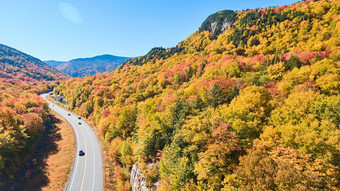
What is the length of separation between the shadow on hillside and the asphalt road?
7899 mm

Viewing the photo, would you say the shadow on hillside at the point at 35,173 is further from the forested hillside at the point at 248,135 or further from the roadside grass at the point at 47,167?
the forested hillside at the point at 248,135

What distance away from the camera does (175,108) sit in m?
37.5

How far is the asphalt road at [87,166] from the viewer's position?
1497 inches

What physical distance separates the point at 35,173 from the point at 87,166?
1659 centimetres

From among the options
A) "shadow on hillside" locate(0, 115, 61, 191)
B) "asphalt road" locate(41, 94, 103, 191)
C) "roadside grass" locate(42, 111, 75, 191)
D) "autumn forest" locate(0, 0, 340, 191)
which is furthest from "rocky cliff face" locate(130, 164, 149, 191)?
"shadow on hillside" locate(0, 115, 61, 191)

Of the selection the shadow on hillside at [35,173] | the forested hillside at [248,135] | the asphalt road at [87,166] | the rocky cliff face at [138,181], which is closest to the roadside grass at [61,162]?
the shadow on hillside at [35,173]

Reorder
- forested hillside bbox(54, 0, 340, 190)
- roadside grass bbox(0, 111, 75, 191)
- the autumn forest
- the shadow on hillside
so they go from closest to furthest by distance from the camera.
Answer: forested hillside bbox(54, 0, 340, 190) → the autumn forest → roadside grass bbox(0, 111, 75, 191) → the shadow on hillside

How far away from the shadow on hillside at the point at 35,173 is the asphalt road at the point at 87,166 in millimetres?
7899

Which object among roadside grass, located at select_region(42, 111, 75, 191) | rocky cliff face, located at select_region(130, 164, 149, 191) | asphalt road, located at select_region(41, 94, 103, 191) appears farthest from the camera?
roadside grass, located at select_region(42, 111, 75, 191)

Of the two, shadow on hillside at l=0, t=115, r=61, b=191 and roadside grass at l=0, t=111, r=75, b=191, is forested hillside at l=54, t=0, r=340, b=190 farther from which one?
shadow on hillside at l=0, t=115, r=61, b=191

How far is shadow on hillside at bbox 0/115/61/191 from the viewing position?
131 ft

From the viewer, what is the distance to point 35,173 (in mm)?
44719

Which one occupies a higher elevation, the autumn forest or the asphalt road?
the autumn forest

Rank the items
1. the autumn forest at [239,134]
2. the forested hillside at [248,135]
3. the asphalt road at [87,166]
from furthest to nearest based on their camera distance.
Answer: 1. the asphalt road at [87,166]
2. the autumn forest at [239,134]
3. the forested hillside at [248,135]
